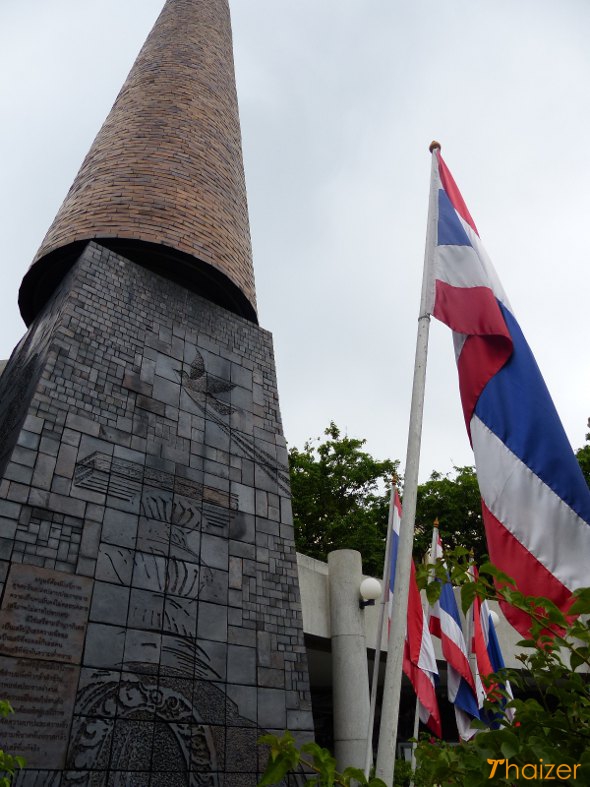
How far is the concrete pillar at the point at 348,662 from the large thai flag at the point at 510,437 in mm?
6591

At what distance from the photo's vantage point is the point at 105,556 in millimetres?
4723

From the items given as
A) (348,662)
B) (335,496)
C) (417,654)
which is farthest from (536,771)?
(335,496)

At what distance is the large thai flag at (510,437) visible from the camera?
9.79 feet

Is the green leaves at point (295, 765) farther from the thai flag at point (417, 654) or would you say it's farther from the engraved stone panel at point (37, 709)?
the thai flag at point (417, 654)

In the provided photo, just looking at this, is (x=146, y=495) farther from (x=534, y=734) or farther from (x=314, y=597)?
(x=314, y=597)

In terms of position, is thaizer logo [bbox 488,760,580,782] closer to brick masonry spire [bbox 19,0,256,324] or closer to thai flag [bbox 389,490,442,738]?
thai flag [bbox 389,490,442,738]

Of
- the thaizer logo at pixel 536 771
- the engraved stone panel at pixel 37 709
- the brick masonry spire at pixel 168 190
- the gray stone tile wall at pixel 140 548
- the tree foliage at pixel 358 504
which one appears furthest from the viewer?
the tree foliage at pixel 358 504

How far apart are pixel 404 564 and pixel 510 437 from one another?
93 centimetres

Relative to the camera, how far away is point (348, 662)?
9242mm

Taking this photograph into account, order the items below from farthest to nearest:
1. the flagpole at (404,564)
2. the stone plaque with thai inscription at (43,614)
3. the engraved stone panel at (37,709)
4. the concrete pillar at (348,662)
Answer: the concrete pillar at (348,662)
the stone plaque with thai inscription at (43,614)
the engraved stone panel at (37,709)
the flagpole at (404,564)

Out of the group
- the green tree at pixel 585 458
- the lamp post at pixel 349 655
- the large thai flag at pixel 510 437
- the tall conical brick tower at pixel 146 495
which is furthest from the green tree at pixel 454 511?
the large thai flag at pixel 510 437

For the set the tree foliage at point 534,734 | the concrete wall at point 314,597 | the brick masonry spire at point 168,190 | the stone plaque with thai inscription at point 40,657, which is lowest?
the tree foliage at point 534,734

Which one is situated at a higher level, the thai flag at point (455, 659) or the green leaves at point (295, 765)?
the thai flag at point (455, 659)

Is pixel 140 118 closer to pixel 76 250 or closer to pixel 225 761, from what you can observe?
pixel 76 250
